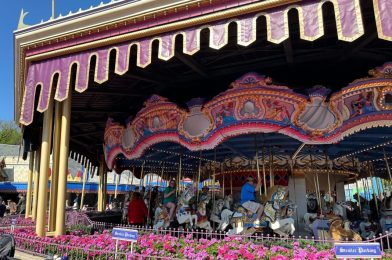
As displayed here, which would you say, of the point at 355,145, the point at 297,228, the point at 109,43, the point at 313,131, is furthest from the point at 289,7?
the point at 297,228

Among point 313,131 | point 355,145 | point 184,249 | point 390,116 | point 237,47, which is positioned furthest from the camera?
point 355,145

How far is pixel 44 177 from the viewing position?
854 centimetres

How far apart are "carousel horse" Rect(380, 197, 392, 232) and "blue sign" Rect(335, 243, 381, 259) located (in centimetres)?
607

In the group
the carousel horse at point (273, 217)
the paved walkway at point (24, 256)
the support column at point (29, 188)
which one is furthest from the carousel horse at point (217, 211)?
Result: the support column at point (29, 188)

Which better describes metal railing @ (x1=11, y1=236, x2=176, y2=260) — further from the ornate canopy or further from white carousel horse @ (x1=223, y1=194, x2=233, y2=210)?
white carousel horse @ (x1=223, y1=194, x2=233, y2=210)

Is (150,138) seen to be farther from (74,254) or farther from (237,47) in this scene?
(74,254)

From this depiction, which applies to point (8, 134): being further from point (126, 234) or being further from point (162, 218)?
point (126, 234)

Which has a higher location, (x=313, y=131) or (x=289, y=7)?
(x=289, y=7)

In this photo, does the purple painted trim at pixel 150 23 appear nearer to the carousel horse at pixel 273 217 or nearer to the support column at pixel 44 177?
the support column at pixel 44 177

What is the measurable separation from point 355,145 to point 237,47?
16.9ft

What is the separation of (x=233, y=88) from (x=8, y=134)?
6054cm

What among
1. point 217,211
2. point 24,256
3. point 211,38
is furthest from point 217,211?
point 211,38

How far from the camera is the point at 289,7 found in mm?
6312

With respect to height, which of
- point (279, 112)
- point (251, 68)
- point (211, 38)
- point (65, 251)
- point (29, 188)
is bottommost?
point (65, 251)
